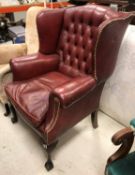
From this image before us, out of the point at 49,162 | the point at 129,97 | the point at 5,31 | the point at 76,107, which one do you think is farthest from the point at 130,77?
the point at 5,31

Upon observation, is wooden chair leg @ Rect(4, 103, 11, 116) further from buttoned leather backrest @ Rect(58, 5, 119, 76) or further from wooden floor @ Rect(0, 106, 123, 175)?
buttoned leather backrest @ Rect(58, 5, 119, 76)

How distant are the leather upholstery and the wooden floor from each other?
279 mm

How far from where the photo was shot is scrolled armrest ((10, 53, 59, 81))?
1.67 m

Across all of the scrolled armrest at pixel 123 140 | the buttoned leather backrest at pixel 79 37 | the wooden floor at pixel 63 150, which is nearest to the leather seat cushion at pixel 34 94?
the buttoned leather backrest at pixel 79 37

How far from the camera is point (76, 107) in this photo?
1.36 m

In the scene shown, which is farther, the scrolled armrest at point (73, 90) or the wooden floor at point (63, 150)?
the wooden floor at point (63, 150)

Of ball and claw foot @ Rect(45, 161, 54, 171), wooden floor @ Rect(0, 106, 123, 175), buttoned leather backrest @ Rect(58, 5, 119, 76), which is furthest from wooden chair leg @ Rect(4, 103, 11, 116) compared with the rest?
ball and claw foot @ Rect(45, 161, 54, 171)

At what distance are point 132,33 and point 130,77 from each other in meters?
0.35

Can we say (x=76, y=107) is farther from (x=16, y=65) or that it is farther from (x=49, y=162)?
(x=16, y=65)

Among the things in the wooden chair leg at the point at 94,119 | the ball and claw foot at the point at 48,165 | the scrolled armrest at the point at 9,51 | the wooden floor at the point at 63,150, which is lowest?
the wooden floor at the point at 63,150

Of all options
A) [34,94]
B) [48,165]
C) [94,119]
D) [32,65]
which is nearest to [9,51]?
[32,65]

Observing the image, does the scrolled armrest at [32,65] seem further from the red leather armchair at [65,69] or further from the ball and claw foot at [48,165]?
the ball and claw foot at [48,165]

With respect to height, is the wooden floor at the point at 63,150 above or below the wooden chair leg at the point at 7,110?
below

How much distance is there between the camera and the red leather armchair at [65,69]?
4.06 ft
